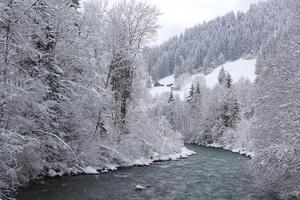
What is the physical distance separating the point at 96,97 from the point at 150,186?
7826mm

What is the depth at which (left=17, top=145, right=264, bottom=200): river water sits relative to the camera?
685 inches

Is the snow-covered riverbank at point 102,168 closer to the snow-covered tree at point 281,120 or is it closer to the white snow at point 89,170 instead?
the white snow at point 89,170

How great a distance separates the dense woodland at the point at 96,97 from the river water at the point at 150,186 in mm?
1311

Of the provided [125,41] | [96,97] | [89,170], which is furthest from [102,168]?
[125,41]

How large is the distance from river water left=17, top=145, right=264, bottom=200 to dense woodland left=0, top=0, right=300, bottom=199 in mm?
1311

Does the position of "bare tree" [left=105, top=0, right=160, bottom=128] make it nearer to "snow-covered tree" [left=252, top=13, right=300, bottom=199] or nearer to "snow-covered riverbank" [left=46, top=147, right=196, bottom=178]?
"snow-covered riverbank" [left=46, top=147, right=196, bottom=178]

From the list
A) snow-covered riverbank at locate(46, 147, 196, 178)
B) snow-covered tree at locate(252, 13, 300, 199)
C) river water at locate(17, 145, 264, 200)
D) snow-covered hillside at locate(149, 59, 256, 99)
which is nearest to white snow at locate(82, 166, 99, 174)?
snow-covered riverbank at locate(46, 147, 196, 178)

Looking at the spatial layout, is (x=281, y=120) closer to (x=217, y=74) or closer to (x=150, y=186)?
(x=150, y=186)

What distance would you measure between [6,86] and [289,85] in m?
12.4

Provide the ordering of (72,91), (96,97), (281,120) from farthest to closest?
1. (96,97)
2. (72,91)
3. (281,120)

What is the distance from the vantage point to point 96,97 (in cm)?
2508

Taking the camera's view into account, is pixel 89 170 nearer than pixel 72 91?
No

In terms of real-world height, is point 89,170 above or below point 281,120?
below

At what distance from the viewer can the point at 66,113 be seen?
2336 centimetres
